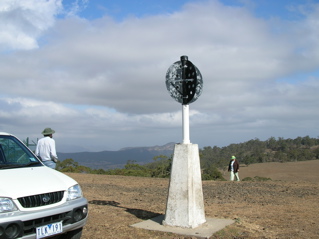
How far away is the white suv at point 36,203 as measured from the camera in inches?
188

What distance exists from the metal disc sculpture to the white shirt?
12.1 ft

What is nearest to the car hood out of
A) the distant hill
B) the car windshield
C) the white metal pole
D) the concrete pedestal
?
the car windshield

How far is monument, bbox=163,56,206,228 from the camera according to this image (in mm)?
6777

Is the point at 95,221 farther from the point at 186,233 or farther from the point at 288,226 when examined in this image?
the point at 288,226

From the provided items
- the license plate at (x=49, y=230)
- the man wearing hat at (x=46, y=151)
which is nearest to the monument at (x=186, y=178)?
the license plate at (x=49, y=230)

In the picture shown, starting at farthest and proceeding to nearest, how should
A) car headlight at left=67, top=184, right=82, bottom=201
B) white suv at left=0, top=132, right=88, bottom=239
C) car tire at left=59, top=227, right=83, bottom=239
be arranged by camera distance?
car tire at left=59, top=227, right=83, bottom=239
car headlight at left=67, top=184, right=82, bottom=201
white suv at left=0, top=132, right=88, bottom=239

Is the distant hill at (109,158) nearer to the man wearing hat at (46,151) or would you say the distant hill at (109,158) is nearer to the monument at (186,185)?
the man wearing hat at (46,151)

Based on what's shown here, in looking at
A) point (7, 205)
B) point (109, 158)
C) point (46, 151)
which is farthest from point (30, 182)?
point (109, 158)

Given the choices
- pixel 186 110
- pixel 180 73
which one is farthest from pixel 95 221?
pixel 180 73

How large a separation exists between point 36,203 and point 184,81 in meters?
3.58

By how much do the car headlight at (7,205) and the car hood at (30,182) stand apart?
0.06m

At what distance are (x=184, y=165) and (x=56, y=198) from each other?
2.45 m

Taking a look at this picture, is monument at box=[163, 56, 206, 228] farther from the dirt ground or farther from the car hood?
the car hood

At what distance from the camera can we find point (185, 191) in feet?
22.2
